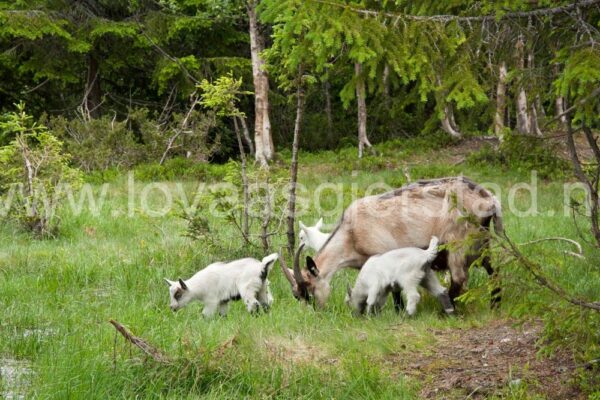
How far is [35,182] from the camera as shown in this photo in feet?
38.4

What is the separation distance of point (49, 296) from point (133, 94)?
2139cm

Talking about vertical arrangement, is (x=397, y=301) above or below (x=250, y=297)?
below

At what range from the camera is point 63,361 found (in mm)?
6023

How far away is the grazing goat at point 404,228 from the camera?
8641mm

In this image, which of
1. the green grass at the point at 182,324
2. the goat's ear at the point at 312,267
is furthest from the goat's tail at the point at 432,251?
the goat's ear at the point at 312,267

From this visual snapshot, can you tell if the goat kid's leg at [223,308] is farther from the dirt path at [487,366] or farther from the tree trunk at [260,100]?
the tree trunk at [260,100]

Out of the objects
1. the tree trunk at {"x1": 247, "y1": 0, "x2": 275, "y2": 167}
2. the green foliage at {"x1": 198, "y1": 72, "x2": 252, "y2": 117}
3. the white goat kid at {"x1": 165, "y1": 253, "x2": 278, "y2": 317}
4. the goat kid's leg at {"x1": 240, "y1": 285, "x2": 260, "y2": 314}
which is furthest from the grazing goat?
the tree trunk at {"x1": 247, "y1": 0, "x2": 275, "y2": 167}

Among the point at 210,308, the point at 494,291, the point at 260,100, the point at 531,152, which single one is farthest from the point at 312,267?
the point at 260,100

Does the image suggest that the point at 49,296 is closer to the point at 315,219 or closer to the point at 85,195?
the point at 315,219

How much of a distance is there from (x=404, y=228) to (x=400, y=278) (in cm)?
110

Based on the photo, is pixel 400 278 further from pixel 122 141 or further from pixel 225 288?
pixel 122 141

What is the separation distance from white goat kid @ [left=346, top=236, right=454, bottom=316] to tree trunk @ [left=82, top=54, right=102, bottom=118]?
1853cm

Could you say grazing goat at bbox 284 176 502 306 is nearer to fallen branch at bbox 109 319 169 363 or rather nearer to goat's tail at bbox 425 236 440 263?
goat's tail at bbox 425 236 440 263

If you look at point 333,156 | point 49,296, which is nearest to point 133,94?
point 333,156
